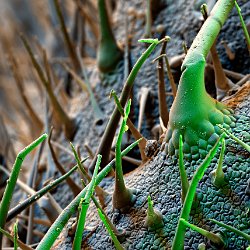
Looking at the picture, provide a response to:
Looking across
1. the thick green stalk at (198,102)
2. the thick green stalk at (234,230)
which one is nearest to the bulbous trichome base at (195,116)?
the thick green stalk at (198,102)

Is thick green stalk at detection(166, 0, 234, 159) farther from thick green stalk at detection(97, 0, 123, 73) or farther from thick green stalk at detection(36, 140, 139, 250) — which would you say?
thick green stalk at detection(97, 0, 123, 73)

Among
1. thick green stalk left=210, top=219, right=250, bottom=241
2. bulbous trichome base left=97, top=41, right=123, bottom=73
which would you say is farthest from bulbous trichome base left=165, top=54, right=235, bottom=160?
bulbous trichome base left=97, top=41, right=123, bottom=73

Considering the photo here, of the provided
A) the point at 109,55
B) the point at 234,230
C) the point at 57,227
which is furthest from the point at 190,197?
the point at 109,55

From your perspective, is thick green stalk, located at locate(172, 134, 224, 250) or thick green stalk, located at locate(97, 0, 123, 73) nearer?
thick green stalk, located at locate(172, 134, 224, 250)

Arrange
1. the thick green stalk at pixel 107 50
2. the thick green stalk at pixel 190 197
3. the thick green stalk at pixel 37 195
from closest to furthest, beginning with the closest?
the thick green stalk at pixel 190 197
the thick green stalk at pixel 37 195
the thick green stalk at pixel 107 50

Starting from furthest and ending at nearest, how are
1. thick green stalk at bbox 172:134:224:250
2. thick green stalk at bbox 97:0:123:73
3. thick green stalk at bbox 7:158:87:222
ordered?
thick green stalk at bbox 97:0:123:73, thick green stalk at bbox 7:158:87:222, thick green stalk at bbox 172:134:224:250

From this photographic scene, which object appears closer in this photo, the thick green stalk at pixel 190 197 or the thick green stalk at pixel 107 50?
the thick green stalk at pixel 190 197

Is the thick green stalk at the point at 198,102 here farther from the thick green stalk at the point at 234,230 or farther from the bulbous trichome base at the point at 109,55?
the bulbous trichome base at the point at 109,55

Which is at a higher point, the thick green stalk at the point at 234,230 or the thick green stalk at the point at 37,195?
the thick green stalk at the point at 37,195
